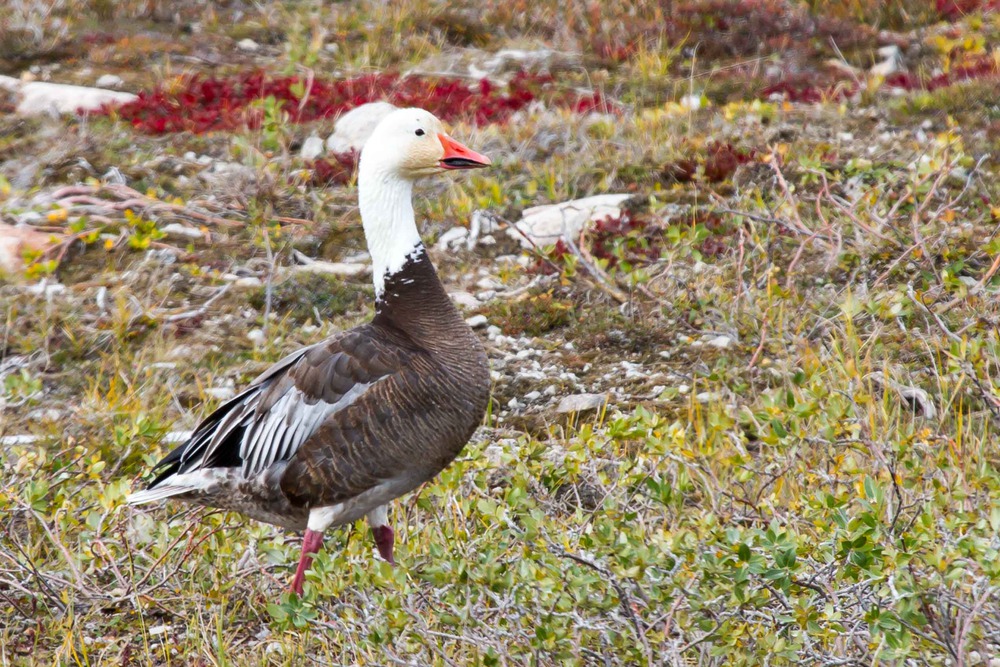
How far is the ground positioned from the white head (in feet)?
2.78

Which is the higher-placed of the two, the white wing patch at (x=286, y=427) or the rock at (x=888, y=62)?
the white wing patch at (x=286, y=427)

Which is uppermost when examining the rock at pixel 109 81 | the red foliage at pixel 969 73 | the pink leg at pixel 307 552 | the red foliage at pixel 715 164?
the pink leg at pixel 307 552

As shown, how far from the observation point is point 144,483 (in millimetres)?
4840

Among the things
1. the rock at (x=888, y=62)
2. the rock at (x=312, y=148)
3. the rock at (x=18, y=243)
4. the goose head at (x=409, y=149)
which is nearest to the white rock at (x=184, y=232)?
the rock at (x=18, y=243)

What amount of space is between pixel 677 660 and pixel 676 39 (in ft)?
26.5

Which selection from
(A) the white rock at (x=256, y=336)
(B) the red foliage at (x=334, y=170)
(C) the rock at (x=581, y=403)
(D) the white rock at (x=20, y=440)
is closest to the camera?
(D) the white rock at (x=20, y=440)

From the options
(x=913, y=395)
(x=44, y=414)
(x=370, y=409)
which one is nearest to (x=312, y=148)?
(x=44, y=414)

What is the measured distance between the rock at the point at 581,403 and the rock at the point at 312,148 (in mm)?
3440

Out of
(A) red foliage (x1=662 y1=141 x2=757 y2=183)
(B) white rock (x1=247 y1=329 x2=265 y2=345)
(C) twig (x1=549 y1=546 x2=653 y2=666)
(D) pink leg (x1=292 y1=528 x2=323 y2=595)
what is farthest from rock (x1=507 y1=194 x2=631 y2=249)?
(C) twig (x1=549 y1=546 x2=653 y2=666)

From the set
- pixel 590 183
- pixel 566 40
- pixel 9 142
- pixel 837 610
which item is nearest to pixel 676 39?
pixel 566 40

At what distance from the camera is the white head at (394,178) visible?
178 inches

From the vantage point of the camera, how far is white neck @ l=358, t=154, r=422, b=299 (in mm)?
4523

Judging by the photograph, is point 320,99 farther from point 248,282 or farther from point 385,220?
point 385,220

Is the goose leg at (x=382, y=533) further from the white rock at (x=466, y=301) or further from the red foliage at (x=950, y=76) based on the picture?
the red foliage at (x=950, y=76)
